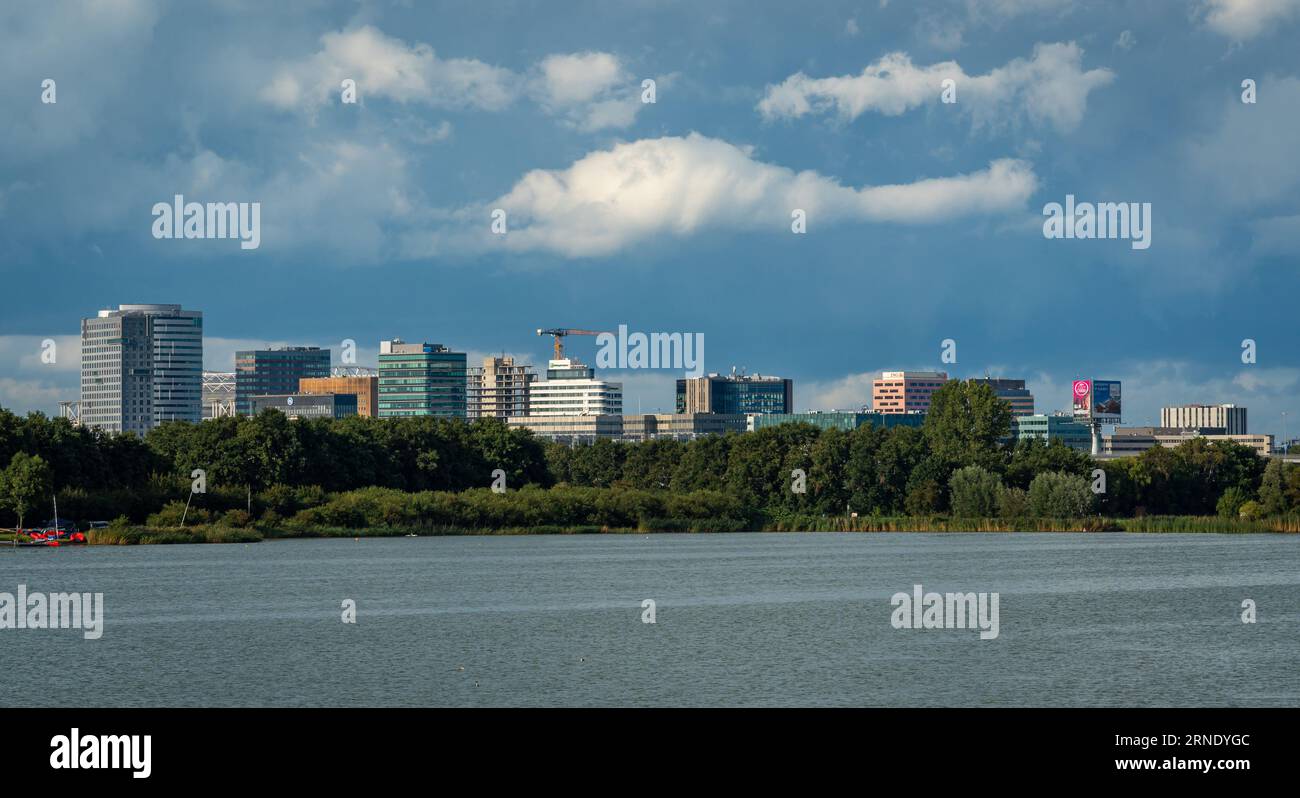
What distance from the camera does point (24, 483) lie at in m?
106

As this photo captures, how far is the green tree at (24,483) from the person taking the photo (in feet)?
347

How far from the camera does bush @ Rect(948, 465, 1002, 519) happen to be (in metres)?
152

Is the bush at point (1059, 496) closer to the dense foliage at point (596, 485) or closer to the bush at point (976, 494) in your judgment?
the dense foliage at point (596, 485)

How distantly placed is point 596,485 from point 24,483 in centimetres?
9061

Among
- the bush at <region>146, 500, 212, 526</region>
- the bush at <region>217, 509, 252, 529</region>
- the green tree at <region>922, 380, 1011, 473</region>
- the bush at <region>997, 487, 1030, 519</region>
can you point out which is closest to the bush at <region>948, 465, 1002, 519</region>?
the bush at <region>997, 487, 1030, 519</region>

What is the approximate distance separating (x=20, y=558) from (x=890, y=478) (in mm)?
88472

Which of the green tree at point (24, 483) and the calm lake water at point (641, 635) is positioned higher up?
the green tree at point (24, 483)

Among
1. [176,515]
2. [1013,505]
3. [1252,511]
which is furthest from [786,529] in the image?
[176,515]

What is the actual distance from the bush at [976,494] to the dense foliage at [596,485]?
14cm

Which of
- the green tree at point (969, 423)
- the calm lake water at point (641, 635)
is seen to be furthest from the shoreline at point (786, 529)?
the green tree at point (969, 423)

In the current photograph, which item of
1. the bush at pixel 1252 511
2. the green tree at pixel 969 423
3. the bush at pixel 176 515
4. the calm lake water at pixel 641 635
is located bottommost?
the calm lake water at pixel 641 635
